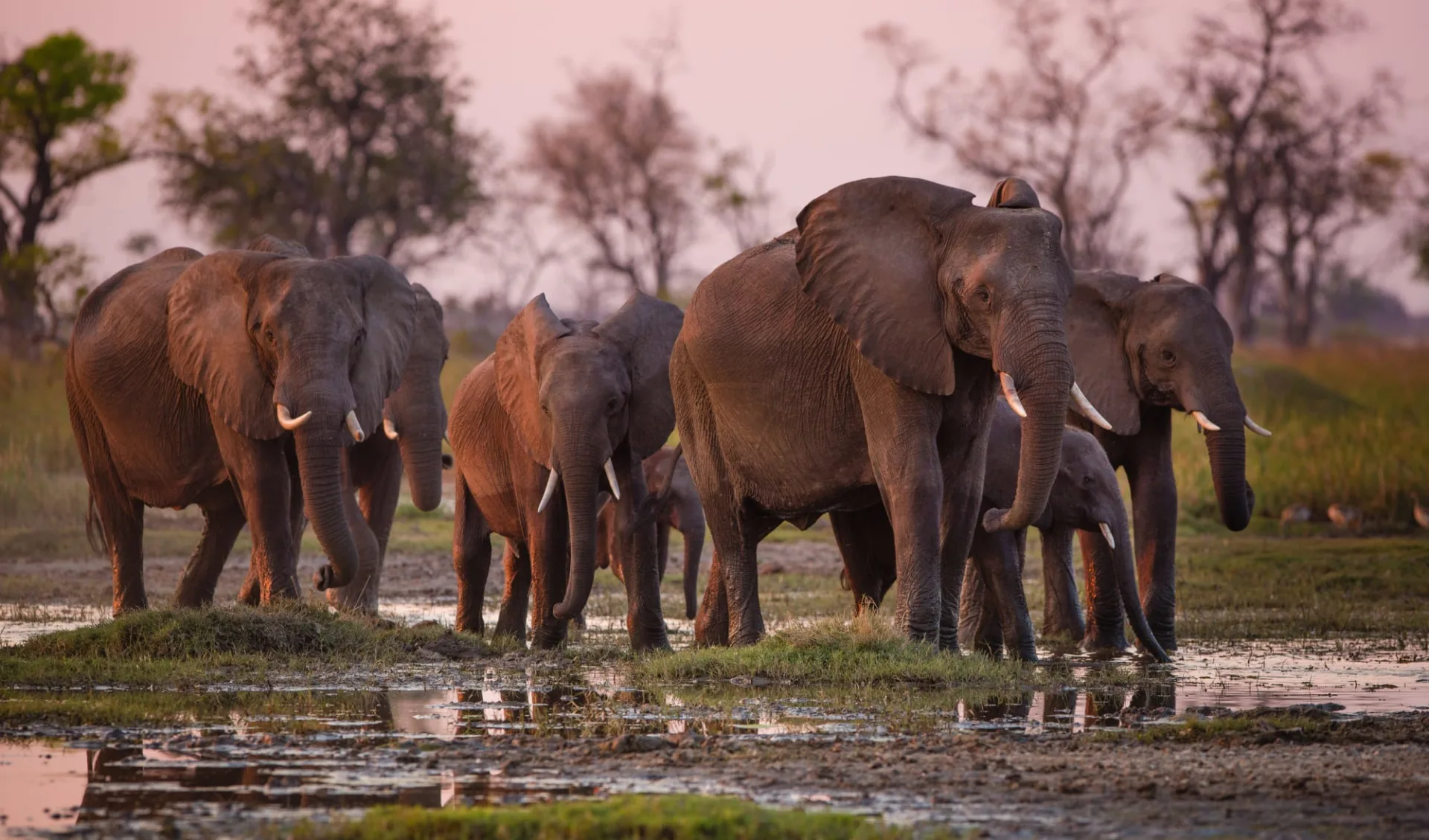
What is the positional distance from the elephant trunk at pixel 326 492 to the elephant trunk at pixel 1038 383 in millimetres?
3583

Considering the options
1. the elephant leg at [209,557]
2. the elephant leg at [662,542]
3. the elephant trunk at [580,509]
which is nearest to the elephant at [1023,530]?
the elephant trunk at [580,509]

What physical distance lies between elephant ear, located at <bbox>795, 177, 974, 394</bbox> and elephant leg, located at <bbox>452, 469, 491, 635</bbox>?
3.58 meters

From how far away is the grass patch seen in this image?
9.59m

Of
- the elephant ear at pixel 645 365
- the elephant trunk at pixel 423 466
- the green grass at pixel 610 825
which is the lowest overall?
the green grass at pixel 610 825

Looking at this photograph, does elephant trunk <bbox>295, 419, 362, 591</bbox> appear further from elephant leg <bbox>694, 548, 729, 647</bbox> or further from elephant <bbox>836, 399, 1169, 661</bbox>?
elephant <bbox>836, 399, 1169, 661</bbox>

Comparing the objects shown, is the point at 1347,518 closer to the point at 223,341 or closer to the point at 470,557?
the point at 470,557

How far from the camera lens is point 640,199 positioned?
59438mm

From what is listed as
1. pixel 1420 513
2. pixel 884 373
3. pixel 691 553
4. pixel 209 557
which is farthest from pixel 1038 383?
pixel 1420 513

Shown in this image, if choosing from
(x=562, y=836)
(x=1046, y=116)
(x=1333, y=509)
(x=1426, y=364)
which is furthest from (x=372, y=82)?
(x=562, y=836)

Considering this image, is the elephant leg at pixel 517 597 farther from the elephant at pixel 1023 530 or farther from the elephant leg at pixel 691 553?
the elephant leg at pixel 691 553

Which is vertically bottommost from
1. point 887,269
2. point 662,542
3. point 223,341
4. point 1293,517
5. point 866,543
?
point 866,543

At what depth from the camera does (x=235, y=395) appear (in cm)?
1127

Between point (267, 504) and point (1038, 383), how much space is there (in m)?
4.31

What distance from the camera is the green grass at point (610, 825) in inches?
227
